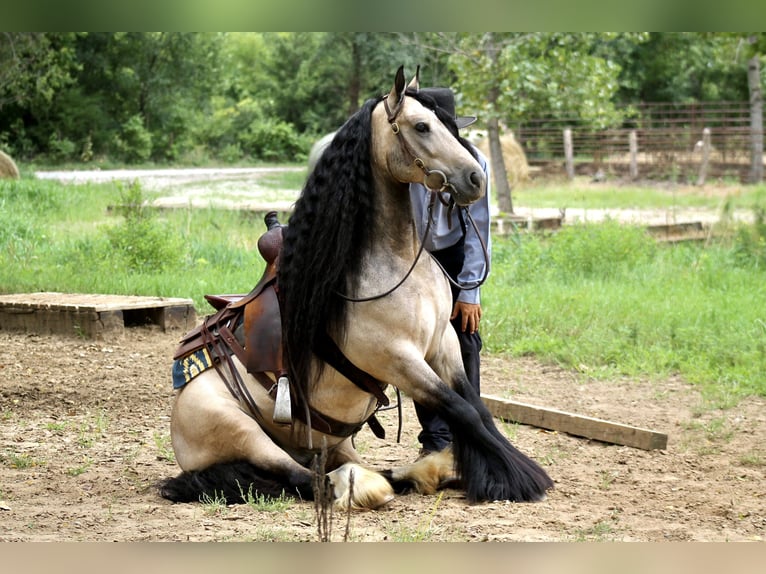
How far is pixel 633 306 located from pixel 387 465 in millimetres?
4275

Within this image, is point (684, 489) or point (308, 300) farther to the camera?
point (684, 489)

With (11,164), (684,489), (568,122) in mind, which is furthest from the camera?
(568,122)

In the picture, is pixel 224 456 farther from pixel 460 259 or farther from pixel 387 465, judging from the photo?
pixel 460 259

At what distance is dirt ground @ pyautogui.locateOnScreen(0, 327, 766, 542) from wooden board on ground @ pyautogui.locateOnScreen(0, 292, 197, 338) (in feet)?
0.44

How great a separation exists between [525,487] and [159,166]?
26897 millimetres

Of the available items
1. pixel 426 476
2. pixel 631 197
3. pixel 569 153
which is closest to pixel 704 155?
pixel 569 153

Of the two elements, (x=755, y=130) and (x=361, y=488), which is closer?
(x=361, y=488)

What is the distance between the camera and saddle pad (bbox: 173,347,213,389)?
14.6 ft

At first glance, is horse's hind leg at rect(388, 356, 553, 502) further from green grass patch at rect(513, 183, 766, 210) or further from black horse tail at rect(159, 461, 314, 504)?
green grass patch at rect(513, 183, 766, 210)

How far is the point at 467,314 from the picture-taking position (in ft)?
15.5

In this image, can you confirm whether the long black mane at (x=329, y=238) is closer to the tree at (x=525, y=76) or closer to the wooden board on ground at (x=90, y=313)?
the wooden board on ground at (x=90, y=313)

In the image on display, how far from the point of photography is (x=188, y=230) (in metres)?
12.3

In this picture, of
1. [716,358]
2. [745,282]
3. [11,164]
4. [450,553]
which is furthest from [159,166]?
[450,553]

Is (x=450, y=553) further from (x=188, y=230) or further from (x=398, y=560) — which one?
(x=188, y=230)
